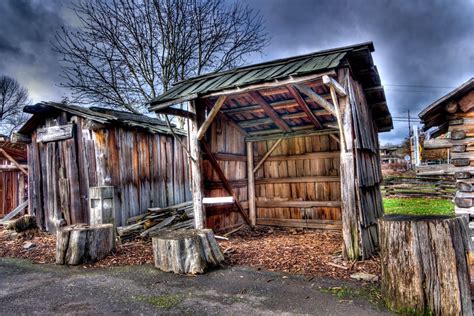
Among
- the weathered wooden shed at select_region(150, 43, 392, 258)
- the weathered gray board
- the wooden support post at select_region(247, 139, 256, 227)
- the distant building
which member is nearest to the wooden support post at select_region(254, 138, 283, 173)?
the weathered wooden shed at select_region(150, 43, 392, 258)

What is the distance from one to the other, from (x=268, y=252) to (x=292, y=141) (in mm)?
3727

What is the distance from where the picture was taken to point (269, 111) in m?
A: 7.14

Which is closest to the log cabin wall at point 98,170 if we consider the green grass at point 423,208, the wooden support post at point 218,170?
the wooden support post at point 218,170

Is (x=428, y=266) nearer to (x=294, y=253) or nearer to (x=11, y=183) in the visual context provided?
(x=294, y=253)

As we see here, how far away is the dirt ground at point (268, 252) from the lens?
4758mm

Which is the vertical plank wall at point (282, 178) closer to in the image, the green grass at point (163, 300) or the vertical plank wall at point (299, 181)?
the vertical plank wall at point (299, 181)

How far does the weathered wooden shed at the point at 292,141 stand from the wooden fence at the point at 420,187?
373 inches

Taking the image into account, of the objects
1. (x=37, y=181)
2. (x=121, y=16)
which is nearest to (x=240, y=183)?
(x=37, y=181)

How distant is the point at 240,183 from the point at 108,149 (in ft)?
12.0

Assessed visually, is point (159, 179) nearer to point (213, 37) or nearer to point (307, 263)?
point (307, 263)

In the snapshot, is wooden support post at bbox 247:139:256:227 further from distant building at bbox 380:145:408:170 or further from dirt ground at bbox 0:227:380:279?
distant building at bbox 380:145:408:170

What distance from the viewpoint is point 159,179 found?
868cm

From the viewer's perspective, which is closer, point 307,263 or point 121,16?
point 307,263

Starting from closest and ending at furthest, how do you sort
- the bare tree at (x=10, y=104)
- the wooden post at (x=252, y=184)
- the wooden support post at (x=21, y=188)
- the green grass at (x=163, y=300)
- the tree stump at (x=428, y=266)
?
1. the tree stump at (x=428, y=266)
2. the green grass at (x=163, y=300)
3. the wooden post at (x=252, y=184)
4. the wooden support post at (x=21, y=188)
5. the bare tree at (x=10, y=104)
